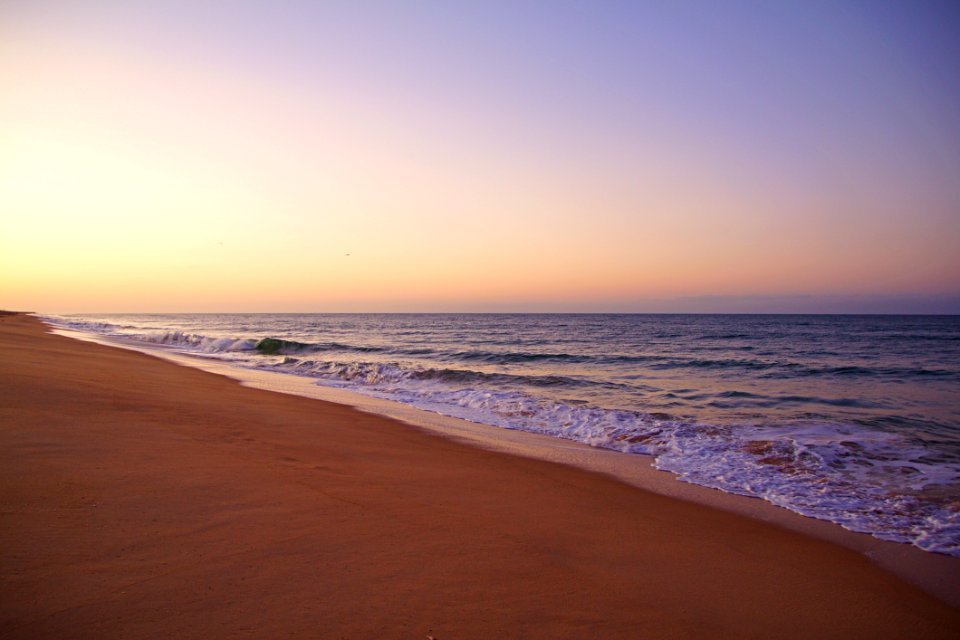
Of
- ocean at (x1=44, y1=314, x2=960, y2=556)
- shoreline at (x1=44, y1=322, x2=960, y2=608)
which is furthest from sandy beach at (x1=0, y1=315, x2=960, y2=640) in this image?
ocean at (x1=44, y1=314, x2=960, y2=556)

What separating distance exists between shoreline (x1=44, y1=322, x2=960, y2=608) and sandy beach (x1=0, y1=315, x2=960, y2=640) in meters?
0.26

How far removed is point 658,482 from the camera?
22.9 feet

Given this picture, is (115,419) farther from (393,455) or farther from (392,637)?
(392,637)

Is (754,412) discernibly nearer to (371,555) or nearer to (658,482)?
(658,482)

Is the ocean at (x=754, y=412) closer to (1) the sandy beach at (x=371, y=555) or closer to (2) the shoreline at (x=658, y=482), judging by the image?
(2) the shoreline at (x=658, y=482)

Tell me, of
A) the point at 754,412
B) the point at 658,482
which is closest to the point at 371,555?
the point at 658,482

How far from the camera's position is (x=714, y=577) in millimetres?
4012

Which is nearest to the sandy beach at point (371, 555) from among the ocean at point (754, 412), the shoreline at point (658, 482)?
the shoreline at point (658, 482)

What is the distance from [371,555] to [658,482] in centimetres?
463

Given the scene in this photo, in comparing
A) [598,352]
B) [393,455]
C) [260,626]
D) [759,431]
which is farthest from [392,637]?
[598,352]

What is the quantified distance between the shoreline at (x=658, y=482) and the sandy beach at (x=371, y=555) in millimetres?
261

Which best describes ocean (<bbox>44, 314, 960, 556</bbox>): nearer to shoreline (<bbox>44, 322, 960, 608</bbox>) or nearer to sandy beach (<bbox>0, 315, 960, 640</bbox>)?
shoreline (<bbox>44, 322, 960, 608</bbox>)

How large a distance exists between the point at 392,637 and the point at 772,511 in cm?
499

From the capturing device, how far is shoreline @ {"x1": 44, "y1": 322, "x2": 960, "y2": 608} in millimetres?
4492
